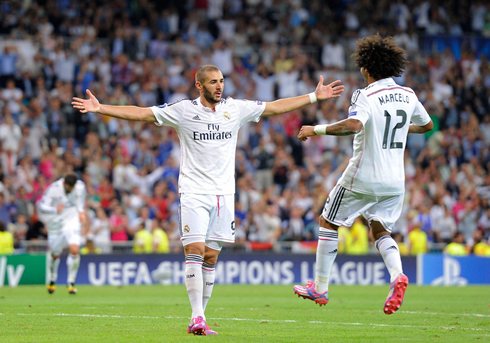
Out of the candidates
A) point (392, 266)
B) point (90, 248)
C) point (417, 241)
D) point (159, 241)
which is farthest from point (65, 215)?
point (417, 241)

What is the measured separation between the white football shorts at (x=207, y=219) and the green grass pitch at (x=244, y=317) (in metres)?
1.01

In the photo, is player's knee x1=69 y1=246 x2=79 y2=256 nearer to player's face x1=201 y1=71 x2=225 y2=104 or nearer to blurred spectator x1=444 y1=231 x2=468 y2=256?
player's face x1=201 y1=71 x2=225 y2=104

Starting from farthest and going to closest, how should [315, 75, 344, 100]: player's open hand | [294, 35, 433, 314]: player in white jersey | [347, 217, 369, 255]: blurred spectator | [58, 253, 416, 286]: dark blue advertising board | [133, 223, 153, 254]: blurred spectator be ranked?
1. [347, 217, 369, 255]: blurred spectator
2. [133, 223, 153, 254]: blurred spectator
3. [58, 253, 416, 286]: dark blue advertising board
4. [315, 75, 344, 100]: player's open hand
5. [294, 35, 433, 314]: player in white jersey

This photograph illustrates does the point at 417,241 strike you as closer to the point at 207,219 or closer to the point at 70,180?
the point at 70,180

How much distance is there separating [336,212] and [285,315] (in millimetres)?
2681

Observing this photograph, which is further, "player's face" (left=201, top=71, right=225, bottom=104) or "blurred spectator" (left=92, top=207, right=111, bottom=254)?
"blurred spectator" (left=92, top=207, right=111, bottom=254)

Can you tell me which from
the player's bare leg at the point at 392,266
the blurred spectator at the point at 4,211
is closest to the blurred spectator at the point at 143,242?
the blurred spectator at the point at 4,211

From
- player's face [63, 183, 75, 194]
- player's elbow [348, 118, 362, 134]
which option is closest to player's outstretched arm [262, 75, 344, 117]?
player's elbow [348, 118, 362, 134]

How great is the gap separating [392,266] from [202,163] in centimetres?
229

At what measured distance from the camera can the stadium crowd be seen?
21.1m

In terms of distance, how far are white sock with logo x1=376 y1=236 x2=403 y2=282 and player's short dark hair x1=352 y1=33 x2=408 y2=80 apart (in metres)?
1.78

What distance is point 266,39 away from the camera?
2692 cm

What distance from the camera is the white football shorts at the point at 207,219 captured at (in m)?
8.49

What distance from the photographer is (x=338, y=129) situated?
323 inches
